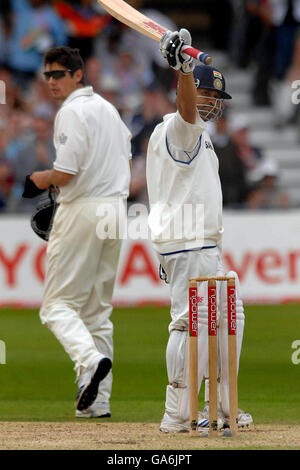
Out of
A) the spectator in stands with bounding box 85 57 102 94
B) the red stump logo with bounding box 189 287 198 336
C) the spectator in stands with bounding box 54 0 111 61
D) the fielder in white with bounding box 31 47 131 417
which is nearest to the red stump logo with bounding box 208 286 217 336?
the red stump logo with bounding box 189 287 198 336

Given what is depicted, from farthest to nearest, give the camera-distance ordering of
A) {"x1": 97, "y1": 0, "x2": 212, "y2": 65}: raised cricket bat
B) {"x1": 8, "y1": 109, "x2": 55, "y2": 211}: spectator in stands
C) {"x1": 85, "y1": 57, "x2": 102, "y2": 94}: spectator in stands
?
1. {"x1": 85, "y1": 57, "x2": 102, "y2": 94}: spectator in stands
2. {"x1": 8, "y1": 109, "x2": 55, "y2": 211}: spectator in stands
3. {"x1": 97, "y1": 0, "x2": 212, "y2": 65}: raised cricket bat

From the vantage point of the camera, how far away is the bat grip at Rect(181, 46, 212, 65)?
5586 mm

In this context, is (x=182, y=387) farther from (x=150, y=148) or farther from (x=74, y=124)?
(x=74, y=124)

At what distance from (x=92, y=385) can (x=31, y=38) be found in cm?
1109

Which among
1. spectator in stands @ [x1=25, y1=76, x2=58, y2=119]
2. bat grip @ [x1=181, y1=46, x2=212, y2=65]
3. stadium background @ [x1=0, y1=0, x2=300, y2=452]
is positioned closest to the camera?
bat grip @ [x1=181, y1=46, x2=212, y2=65]

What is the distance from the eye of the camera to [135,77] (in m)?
17.6

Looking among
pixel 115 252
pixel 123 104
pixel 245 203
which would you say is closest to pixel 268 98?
pixel 123 104

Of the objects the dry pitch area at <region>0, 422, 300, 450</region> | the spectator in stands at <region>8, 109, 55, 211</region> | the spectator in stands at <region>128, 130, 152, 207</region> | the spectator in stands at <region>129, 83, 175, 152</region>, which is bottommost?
the dry pitch area at <region>0, 422, 300, 450</region>

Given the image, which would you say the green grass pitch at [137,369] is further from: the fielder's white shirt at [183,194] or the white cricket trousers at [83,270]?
the fielder's white shirt at [183,194]

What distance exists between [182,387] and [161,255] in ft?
2.39

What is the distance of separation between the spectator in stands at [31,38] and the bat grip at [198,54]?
452 inches

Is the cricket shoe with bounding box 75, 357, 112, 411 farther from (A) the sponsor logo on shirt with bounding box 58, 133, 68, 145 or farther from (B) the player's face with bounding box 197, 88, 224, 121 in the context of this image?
(B) the player's face with bounding box 197, 88, 224, 121

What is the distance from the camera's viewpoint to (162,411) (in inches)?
299

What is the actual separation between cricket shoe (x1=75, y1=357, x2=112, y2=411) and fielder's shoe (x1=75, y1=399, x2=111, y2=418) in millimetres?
388
